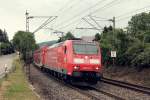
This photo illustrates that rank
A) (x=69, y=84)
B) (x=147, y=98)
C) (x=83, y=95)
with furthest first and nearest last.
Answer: (x=69, y=84) < (x=83, y=95) < (x=147, y=98)

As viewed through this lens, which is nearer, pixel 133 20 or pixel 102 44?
pixel 102 44

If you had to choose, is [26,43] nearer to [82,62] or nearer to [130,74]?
[130,74]

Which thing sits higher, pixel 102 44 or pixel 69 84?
pixel 102 44

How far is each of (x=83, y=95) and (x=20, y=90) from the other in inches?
142

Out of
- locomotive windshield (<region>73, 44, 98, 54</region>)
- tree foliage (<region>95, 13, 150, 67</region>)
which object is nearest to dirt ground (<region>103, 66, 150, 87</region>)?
tree foliage (<region>95, 13, 150, 67</region>)

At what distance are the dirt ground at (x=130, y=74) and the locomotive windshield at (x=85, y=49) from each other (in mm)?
5047

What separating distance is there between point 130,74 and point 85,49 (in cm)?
978

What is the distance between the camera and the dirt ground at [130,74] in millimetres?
32594

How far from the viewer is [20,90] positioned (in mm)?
23312

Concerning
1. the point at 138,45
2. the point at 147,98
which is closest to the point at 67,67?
the point at 147,98

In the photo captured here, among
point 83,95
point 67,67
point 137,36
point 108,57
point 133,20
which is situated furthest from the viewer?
point 133,20

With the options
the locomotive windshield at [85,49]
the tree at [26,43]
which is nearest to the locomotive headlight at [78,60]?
the locomotive windshield at [85,49]

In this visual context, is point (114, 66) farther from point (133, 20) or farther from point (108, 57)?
point (133, 20)

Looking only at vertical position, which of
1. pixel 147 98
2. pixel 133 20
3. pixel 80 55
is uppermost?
pixel 133 20
